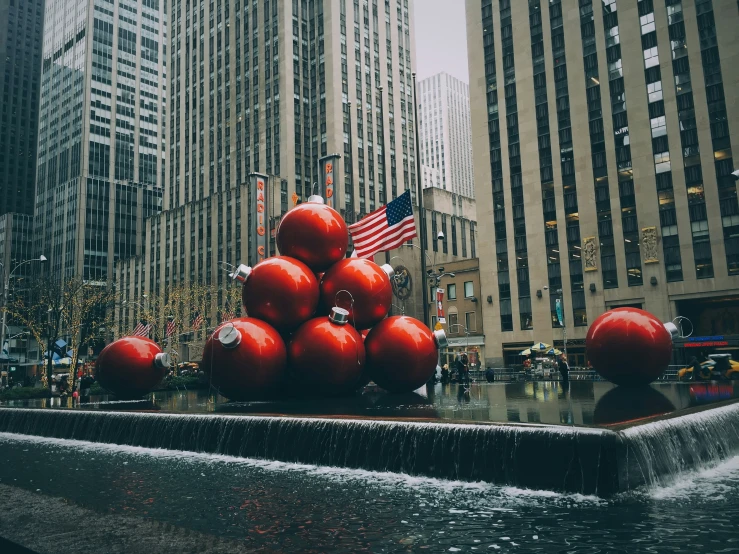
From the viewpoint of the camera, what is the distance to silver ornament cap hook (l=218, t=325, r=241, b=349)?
1449 centimetres

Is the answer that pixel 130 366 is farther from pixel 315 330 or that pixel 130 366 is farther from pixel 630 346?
pixel 630 346

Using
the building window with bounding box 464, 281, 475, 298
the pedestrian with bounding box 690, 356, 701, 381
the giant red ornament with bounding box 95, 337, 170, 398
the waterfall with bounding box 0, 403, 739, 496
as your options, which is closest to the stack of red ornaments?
the waterfall with bounding box 0, 403, 739, 496

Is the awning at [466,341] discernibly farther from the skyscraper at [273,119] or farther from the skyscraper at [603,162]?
the skyscraper at [273,119]

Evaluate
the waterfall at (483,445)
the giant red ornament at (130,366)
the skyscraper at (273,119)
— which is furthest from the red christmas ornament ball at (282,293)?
the skyscraper at (273,119)

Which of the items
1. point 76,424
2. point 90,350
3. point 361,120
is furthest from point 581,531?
point 90,350

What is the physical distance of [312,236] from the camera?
1579 centimetres

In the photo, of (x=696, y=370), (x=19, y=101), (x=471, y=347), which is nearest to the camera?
(x=696, y=370)

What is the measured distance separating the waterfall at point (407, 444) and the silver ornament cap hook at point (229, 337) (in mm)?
1972

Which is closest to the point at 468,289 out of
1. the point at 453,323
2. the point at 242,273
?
the point at 453,323

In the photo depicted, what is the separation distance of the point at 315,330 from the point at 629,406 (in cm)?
682

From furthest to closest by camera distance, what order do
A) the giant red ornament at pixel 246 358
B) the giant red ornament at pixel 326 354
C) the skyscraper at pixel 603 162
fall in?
the skyscraper at pixel 603 162, the giant red ornament at pixel 326 354, the giant red ornament at pixel 246 358

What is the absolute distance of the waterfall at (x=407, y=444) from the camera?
813 cm

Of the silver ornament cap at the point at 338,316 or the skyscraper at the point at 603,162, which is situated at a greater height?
the skyscraper at the point at 603,162

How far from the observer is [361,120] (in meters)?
92.4
